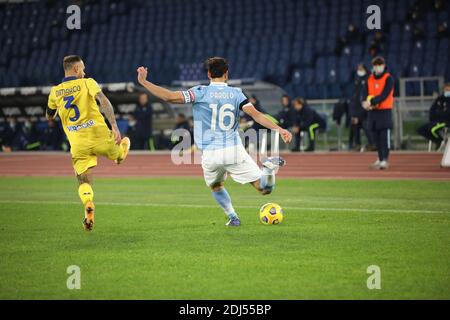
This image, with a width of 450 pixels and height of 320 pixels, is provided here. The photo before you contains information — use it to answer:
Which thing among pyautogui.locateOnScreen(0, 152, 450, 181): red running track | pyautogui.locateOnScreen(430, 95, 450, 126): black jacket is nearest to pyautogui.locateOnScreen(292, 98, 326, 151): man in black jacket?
pyautogui.locateOnScreen(0, 152, 450, 181): red running track

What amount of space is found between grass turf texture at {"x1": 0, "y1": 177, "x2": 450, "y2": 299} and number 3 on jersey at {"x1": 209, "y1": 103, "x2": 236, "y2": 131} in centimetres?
122

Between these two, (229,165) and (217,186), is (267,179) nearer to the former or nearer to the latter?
(229,165)

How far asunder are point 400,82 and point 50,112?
A: 1859 centimetres

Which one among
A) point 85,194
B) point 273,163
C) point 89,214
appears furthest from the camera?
point 273,163

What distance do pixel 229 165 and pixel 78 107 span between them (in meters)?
1.90

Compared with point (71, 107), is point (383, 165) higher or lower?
lower

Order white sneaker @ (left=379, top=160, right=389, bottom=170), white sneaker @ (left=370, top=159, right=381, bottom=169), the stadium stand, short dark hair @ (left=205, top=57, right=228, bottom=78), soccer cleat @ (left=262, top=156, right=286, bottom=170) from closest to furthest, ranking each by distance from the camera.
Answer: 1. soccer cleat @ (left=262, top=156, right=286, bottom=170)
2. short dark hair @ (left=205, top=57, right=228, bottom=78)
3. white sneaker @ (left=379, top=160, right=389, bottom=170)
4. white sneaker @ (left=370, top=159, right=381, bottom=169)
5. the stadium stand

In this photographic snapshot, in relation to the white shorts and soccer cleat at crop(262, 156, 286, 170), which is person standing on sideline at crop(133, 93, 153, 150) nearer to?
the white shorts

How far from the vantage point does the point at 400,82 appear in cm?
2716

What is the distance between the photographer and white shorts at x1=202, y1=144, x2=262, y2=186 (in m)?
9.98

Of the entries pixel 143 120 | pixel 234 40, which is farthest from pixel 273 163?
pixel 234 40

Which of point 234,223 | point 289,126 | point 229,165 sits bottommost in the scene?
point 234,223

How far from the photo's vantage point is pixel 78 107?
1009 centimetres

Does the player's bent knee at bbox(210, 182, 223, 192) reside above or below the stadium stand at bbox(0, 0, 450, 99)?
below
